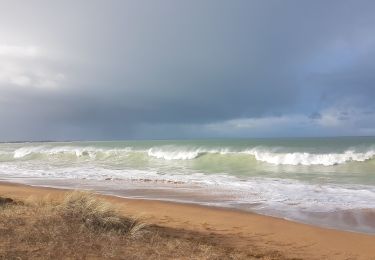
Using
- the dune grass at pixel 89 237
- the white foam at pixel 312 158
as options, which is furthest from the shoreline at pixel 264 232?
the white foam at pixel 312 158

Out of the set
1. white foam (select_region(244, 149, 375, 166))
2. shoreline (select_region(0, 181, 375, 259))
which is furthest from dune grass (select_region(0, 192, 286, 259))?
white foam (select_region(244, 149, 375, 166))

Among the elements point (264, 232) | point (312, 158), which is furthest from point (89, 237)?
point (312, 158)

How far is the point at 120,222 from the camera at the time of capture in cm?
762

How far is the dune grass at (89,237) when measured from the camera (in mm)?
5797

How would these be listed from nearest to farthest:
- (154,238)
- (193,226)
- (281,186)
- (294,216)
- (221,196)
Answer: (154,238), (193,226), (294,216), (221,196), (281,186)

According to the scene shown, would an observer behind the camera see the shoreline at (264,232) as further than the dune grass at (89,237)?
Yes

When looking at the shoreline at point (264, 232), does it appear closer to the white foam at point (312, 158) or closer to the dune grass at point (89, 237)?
the dune grass at point (89, 237)

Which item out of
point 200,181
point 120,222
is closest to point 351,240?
point 120,222

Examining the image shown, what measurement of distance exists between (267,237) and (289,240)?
46 centimetres

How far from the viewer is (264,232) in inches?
329

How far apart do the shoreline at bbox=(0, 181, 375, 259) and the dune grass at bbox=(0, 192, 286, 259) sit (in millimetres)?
650

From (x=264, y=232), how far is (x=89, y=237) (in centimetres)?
364

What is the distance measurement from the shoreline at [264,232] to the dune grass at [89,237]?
0.65 meters

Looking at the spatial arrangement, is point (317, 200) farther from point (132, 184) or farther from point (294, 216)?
point (132, 184)
